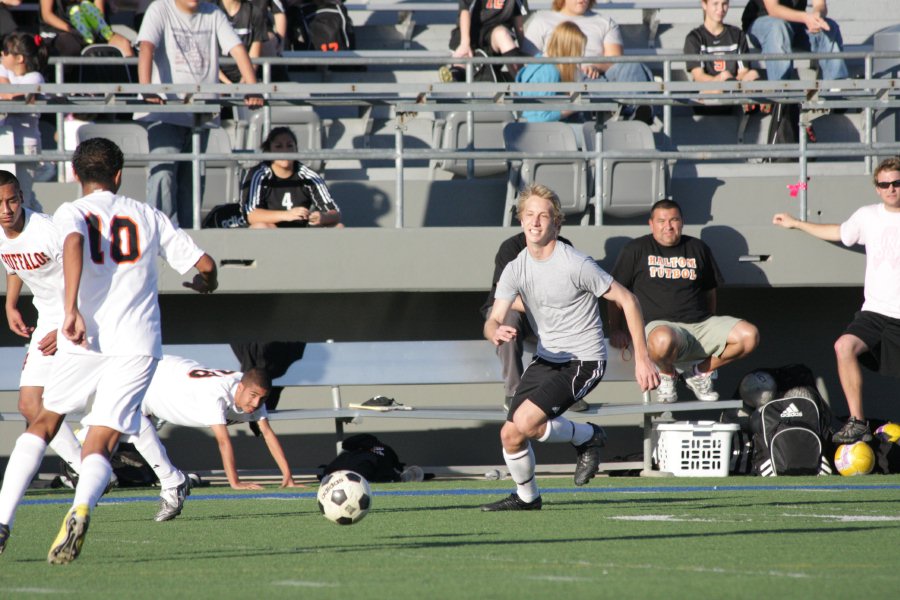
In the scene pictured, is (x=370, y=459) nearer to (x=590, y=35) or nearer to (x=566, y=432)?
(x=566, y=432)

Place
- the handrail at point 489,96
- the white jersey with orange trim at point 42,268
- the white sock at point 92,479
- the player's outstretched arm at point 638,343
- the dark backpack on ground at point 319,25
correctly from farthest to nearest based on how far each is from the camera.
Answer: the dark backpack on ground at point 319,25 < the handrail at point 489,96 < the player's outstretched arm at point 638,343 < the white jersey with orange trim at point 42,268 < the white sock at point 92,479

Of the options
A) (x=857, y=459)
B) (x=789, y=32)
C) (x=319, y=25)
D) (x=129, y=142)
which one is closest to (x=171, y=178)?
(x=129, y=142)

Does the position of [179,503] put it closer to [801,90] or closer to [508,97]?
[508,97]

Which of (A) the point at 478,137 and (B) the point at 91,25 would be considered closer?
(A) the point at 478,137

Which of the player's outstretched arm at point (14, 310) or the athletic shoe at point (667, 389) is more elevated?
the player's outstretched arm at point (14, 310)

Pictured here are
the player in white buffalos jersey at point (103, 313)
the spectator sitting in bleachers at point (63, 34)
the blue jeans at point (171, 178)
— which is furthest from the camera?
the spectator sitting in bleachers at point (63, 34)

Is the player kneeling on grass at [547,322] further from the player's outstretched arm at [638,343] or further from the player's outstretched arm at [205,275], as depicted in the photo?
the player's outstretched arm at [205,275]

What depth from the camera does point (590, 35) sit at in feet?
43.0

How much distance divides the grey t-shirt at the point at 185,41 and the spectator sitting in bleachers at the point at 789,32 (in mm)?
5739

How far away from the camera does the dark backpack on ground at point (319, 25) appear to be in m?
14.3

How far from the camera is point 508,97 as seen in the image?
465 inches

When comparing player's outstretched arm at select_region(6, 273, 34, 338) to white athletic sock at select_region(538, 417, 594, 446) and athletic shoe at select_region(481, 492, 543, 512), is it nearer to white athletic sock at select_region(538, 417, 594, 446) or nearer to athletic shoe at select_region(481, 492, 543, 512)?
athletic shoe at select_region(481, 492, 543, 512)

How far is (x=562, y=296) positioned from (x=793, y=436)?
12.9 feet

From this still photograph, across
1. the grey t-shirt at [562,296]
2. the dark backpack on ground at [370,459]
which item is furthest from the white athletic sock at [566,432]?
the dark backpack on ground at [370,459]
